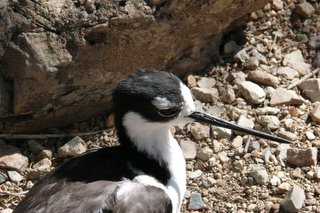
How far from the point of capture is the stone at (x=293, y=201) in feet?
14.1

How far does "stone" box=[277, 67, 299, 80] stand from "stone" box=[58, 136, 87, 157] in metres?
1.31

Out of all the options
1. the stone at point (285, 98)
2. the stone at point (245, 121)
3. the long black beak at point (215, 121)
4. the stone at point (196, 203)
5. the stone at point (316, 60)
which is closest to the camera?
the long black beak at point (215, 121)

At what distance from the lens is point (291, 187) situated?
445 centimetres

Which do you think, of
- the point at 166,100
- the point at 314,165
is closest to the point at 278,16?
the point at 314,165

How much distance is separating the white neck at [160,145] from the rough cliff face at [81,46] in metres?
0.73

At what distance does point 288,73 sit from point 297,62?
115 millimetres

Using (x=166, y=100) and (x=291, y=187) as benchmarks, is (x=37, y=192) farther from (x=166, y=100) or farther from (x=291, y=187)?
(x=291, y=187)


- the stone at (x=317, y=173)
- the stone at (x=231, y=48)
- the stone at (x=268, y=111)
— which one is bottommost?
the stone at (x=317, y=173)

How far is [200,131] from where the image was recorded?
15.5 feet

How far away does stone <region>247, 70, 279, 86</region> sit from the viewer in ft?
16.3

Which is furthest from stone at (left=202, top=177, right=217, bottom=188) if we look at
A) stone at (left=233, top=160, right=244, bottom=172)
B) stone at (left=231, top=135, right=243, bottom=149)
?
stone at (left=231, top=135, right=243, bottom=149)

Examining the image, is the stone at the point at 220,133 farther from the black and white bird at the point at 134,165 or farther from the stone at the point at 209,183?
the black and white bird at the point at 134,165

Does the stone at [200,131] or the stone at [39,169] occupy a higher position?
the stone at [200,131]

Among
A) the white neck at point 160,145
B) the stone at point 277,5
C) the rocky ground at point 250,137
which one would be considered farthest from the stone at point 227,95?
the white neck at point 160,145
